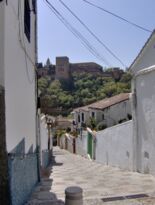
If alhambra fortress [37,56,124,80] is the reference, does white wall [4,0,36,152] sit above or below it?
below

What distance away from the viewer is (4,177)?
5809 millimetres

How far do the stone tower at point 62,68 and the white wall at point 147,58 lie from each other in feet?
257

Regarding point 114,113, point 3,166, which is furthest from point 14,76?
point 114,113

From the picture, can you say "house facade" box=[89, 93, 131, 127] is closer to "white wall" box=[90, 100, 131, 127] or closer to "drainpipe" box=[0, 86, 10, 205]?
"white wall" box=[90, 100, 131, 127]

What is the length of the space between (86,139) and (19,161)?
22.3m

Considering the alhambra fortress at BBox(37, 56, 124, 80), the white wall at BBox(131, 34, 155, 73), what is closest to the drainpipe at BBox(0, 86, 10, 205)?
the white wall at BBox(131, 34, 155, 73)

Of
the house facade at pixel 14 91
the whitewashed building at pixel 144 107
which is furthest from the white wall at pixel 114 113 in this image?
the house facade at pixel 14 91

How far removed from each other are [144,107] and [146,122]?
0.54m

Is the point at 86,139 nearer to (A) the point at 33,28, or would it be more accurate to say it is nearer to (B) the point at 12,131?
(A) the point at 33,28

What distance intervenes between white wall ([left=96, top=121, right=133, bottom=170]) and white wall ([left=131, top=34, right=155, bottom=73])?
2.55 metres

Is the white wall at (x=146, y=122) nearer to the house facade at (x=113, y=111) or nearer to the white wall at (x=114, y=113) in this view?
the house facade at (x=113, y=111)

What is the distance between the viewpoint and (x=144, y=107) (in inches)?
481

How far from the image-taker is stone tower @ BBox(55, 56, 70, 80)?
95.1 metres

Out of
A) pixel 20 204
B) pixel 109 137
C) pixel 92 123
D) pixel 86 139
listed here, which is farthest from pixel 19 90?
pixel 92 123
